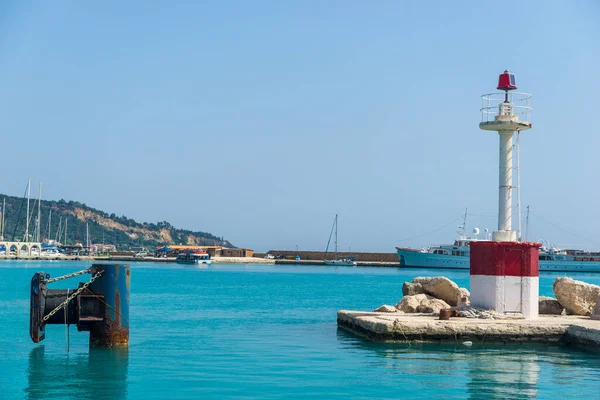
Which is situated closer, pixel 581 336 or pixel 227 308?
pixel 581 336

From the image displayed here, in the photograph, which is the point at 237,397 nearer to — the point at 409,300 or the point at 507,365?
the point at 507,365

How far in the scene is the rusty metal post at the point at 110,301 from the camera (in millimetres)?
18469

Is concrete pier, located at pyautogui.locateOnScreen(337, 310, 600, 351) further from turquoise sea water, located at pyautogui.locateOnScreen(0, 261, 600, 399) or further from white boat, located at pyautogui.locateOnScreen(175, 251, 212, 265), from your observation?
white boat, located at pyautogui.locateOnScreen(175, 251, 212, 265)

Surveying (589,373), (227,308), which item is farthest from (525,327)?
(227,308)

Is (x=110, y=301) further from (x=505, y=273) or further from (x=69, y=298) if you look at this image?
(x=505, y=273)

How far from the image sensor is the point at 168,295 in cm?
4678

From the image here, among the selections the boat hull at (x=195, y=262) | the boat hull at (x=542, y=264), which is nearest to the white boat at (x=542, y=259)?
the boat hull at (x=542, y=264)

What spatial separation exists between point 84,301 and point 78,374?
209cm

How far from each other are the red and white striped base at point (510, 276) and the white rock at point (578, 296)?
297cm

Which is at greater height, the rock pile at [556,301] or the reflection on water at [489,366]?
the rock pile at [556,301]

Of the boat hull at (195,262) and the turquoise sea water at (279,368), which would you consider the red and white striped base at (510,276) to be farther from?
the boat hull at (195,262)

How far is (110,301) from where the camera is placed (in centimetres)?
1845

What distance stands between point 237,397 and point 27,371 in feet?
17.5

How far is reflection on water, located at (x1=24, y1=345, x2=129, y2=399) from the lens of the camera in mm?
15258
